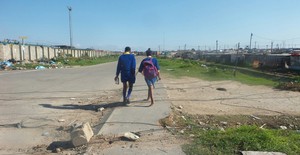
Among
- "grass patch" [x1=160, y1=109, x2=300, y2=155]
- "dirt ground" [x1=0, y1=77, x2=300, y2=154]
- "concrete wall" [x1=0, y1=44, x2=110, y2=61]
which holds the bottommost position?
"dirt ground" [x1=0, y1=77, x2=300, y2=154]

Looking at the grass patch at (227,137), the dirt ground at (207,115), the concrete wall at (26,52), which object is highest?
the concrete wall at (26,52)

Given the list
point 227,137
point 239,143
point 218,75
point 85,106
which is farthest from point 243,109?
point 218,75

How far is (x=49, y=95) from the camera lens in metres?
10.6

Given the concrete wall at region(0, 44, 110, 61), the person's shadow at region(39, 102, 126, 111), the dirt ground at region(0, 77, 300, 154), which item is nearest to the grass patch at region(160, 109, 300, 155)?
the dirt ground at region(0, 77, 300, 154)

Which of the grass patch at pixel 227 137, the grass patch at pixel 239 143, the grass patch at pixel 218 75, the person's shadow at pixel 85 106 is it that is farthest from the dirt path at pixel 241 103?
the grass patch at pixel 218 75

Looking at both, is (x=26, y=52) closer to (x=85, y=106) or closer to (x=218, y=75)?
(x=218, y=75)

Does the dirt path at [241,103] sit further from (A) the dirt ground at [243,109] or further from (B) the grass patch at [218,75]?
(B) the grass patch at [218,75]

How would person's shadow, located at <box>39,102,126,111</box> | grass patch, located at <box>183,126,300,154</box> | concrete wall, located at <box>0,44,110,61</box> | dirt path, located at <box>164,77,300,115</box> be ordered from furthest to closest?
concrete wall, located at <box>0,44,110,61</box>, person's shadow, located at <box>39,102,126,111</box>, dirt path, located at <box>164,77,300,115</box>, grass patch, located at <box>183,126,300,154</box>

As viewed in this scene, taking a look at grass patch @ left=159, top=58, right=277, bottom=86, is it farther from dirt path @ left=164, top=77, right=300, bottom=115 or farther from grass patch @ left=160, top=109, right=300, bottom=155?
grass patch @ left=160, top=109, right=300, bottom=155

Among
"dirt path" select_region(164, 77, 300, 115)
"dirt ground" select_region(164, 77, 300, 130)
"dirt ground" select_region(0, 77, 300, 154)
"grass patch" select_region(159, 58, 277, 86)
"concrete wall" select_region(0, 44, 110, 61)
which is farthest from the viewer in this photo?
"concrete wall" select_region(0, 44, 110, 61)

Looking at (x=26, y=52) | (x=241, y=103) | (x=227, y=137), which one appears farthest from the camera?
(x=26, y=52)

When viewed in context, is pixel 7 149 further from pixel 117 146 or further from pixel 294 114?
pixel 294 114

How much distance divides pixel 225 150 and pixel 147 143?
→ 1.25 meters

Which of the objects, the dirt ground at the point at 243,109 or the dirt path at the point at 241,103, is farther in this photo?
the dirt path at the point at 241,103
